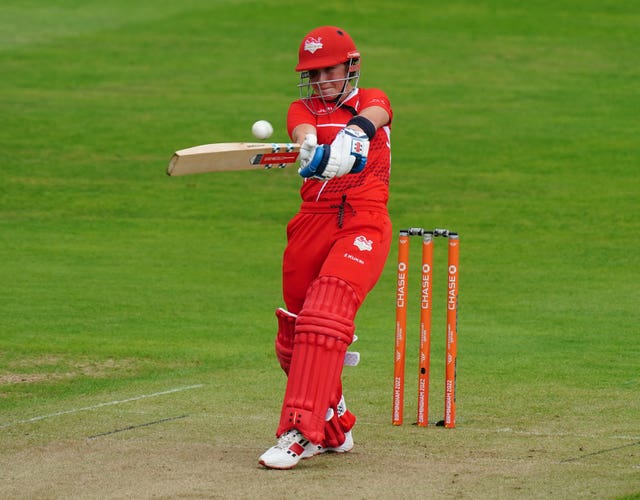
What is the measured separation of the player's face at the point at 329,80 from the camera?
6.63 metres

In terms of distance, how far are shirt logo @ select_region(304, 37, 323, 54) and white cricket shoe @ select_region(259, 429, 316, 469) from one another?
1840 millimetres

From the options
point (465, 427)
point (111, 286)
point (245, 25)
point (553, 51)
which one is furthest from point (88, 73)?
point (465, 427)

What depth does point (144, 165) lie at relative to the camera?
65.7 ft

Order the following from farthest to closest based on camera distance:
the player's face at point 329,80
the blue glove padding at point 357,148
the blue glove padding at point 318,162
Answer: the player's face at point 329,80 → the blue glove padding at point 357,148 → the blue glove padding at point 318,162

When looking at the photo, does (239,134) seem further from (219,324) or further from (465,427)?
(465,427)

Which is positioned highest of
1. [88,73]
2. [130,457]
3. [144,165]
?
[88,73]

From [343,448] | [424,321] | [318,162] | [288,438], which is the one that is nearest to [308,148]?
[318,162]

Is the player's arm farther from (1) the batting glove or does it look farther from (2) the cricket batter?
Result: (1) the batting glove

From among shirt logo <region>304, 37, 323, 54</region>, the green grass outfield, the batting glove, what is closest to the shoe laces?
the green grass outfield

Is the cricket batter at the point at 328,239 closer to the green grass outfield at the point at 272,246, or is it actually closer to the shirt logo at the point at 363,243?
the shirt logo at the point at 363,243

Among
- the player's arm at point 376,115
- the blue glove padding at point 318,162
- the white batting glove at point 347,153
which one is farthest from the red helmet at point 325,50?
the blue glove padding at point 318,162

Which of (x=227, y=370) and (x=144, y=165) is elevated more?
(x=144, y=165)

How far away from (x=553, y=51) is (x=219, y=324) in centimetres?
1657

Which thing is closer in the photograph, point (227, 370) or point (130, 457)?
point (130, 457)
